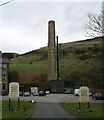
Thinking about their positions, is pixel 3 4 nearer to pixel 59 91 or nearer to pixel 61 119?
pixel 61 119

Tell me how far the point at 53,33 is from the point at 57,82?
14.6 m

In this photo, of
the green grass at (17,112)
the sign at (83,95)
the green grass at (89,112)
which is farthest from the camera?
the sign at (83,95)

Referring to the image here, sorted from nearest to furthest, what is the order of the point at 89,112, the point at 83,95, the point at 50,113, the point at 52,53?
the point at 50,113, the point at 89,112, the point at 83,95, the point at 52,53

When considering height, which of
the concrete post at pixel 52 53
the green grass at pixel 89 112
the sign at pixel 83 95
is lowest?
the green grass at pixel 89 112

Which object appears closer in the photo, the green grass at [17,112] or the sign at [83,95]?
the green grass at [17,112]

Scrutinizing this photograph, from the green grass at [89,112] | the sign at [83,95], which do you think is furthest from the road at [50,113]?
the sign at [83,95]

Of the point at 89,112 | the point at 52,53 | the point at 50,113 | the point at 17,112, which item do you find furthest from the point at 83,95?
the point at 52,53

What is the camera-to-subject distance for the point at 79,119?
28.6m

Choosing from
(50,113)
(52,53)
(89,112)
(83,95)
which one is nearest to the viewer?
(50,113)

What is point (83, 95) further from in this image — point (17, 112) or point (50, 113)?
point (17, 112)

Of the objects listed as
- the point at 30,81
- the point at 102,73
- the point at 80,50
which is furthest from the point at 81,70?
the point at 80,50

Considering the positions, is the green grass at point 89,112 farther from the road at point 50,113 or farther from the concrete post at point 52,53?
the concrete post at point 52,53

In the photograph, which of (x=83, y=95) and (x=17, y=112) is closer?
(x=17, y=112)

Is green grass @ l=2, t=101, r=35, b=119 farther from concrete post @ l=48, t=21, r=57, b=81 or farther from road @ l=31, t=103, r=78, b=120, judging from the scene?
concrete post @ l=48, t=21, r=57, b=81
